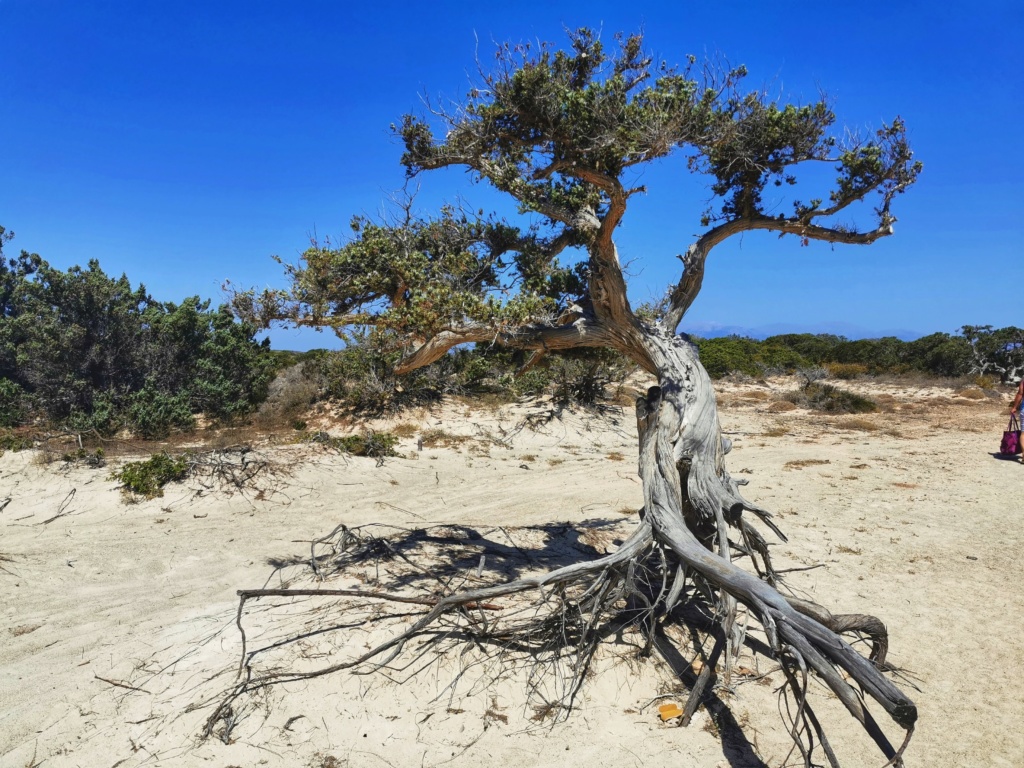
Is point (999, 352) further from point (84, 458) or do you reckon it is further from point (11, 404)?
point (11, 404)

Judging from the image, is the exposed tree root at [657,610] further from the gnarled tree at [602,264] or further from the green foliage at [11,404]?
the green foliage at [11,404]

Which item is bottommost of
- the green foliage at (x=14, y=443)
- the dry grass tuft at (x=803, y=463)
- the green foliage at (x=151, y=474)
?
the dry grass tuft at (x=803, y=463)

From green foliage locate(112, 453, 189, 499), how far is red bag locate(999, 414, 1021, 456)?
15962mm

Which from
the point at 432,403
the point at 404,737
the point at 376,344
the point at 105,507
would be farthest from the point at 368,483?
the point at 404,737

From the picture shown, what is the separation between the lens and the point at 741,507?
5.47 meters

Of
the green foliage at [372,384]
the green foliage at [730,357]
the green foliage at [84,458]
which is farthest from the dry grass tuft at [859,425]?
the green foliage at [84,458]

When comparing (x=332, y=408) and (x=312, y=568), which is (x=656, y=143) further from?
(x=332, y=408)

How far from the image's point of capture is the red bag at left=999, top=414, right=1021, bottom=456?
1281 cm

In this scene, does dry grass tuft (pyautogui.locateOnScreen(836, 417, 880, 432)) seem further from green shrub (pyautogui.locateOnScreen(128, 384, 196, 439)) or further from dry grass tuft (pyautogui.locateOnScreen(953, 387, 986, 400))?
green shrub (pyautogui.locateOnScreen(128, 384, 196, 439))

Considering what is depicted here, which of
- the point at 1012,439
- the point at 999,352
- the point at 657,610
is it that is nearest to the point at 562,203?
the point at 657,610

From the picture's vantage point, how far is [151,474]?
34.3ft

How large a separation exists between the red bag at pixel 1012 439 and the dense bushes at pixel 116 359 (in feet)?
57.3

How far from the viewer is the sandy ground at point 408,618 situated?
14.4ft

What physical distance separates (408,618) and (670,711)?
238 cm
